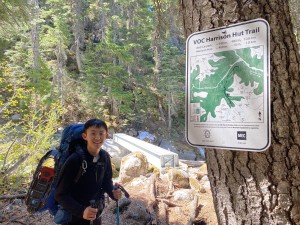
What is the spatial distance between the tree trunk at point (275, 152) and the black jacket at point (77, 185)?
1610mm

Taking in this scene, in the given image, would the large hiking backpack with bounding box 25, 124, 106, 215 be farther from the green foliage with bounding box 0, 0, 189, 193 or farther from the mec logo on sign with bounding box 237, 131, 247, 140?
the green foliage with bounding box 0, 0, 189, 193

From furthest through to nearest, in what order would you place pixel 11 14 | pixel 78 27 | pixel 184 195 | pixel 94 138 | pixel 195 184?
pixel 78 27 < pixel 195 184 < pixel 184 195 < pixel 11 14 < pixel 94 138

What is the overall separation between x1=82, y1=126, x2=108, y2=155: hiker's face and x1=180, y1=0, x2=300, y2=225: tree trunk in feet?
5.35

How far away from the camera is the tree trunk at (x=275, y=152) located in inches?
37.1

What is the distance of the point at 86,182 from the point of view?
95.7 inches

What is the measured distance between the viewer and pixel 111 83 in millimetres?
16766

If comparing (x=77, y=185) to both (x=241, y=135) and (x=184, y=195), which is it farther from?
(x=184, y=195)

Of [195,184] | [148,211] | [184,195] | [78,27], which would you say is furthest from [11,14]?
[78,27]

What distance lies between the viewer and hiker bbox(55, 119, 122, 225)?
7.35ft

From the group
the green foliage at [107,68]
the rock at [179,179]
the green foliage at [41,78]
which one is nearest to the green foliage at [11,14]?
the rock at [179,179]

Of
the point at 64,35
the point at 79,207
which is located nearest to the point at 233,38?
the point at 79,207

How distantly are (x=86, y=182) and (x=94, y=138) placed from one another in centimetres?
40

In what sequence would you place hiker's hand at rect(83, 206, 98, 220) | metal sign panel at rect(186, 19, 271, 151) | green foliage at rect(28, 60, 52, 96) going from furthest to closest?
green foliage at rect(28, 60, 52, 96)
hiker's hand at rect(83, 206, 98, 220)
metal sign panel at rect(186, 19, 271, 151)

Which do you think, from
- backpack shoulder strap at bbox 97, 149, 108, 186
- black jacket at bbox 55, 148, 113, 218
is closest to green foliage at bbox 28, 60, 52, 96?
backpack shoulder strap at bbox 97, 149, 108, 186
